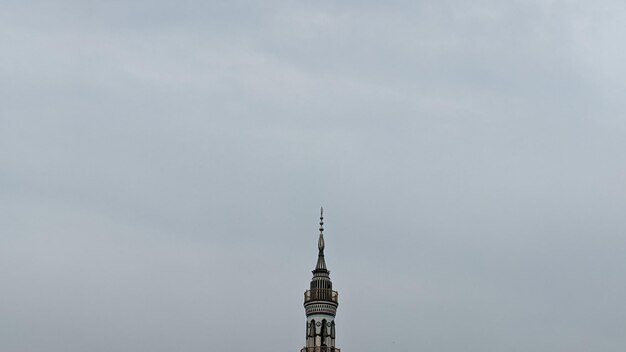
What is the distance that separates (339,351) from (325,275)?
30.1 feet

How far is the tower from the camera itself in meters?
144

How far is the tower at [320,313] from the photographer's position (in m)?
144

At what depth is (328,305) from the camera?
14488cm

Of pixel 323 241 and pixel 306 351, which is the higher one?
pixel 323 241

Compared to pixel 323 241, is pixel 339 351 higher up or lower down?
lower down

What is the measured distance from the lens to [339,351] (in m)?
144

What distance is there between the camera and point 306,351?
143125 millimetres

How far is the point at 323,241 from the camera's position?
493 feet

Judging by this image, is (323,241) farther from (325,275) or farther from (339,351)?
(339,351)

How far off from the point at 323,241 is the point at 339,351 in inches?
544

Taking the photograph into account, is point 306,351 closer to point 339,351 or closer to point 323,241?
point 339,351

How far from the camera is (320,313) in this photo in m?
145

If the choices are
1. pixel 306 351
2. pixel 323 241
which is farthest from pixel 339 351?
pixel 323 241

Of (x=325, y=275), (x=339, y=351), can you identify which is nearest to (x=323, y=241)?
(x=325, y=275)
